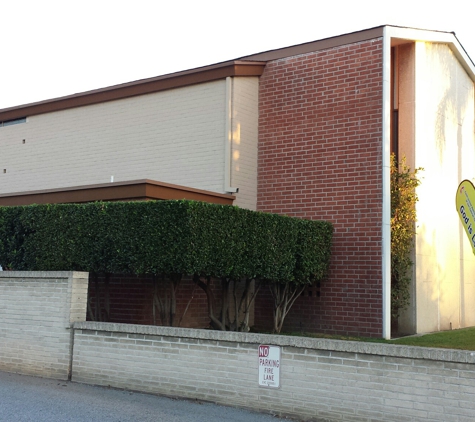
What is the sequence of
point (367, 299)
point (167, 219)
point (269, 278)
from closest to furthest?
point (167, 219) < point (269, 278) < point (367, 299)

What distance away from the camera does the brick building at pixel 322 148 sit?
45.6 feet

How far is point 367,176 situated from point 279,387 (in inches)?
267

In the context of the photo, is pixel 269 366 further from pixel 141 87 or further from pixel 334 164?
pixel 141 87

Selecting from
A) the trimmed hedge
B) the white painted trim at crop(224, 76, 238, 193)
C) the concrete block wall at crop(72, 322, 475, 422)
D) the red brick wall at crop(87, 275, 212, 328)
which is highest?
the white painted trim at crop(224, 76, 238, 193)

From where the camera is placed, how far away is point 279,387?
27.3 feet

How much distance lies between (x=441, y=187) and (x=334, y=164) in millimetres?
3707

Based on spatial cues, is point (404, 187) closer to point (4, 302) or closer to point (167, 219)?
point (167, 219)

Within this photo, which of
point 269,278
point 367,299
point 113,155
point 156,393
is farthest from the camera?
point 113,155

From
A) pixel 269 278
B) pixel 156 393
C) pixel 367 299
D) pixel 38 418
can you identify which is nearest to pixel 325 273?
pixel 367 299

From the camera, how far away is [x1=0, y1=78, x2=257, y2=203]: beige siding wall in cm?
1545

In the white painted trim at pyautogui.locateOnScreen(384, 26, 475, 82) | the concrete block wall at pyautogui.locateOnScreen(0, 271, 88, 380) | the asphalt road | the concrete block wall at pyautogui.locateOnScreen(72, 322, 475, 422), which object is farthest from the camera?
the white painted trim at pyautogui.locateOnScreen(384, 26, 475, 82)

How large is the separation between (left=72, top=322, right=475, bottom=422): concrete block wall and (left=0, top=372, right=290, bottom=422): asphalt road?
0.25 metres

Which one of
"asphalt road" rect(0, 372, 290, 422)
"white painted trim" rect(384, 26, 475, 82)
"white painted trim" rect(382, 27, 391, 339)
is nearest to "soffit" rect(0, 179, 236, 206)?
"white painted trim" rect(382, 27, 391, 339)

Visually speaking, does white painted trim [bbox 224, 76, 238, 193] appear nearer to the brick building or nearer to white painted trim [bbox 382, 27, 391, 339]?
the brick building
